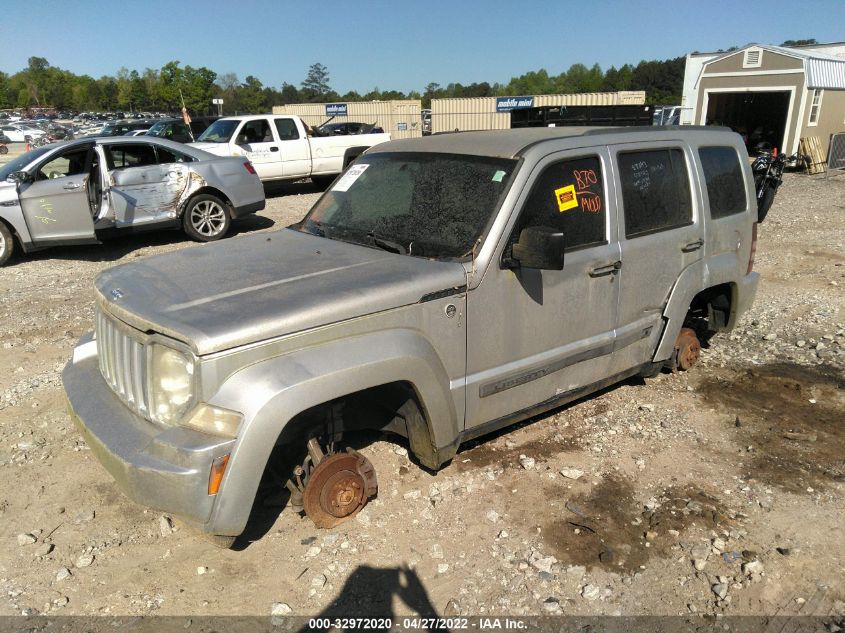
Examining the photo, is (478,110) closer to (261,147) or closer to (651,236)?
(261,147)

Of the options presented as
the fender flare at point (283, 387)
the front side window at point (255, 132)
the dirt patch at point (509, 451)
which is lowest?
the dirt patch at point (509, 451)

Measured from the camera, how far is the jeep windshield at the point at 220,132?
13.2m

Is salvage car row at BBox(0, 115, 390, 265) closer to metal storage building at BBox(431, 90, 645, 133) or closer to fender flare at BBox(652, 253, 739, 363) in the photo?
fender flare at BBox(652, 253, 739, 363)

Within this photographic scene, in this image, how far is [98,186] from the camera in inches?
342

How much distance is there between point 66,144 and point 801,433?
9.05 metres

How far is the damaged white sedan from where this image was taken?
8.25 m

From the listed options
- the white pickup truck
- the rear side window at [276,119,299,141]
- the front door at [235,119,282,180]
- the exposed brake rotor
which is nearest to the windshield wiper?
the exposed brake rotor

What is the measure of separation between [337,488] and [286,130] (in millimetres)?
12212

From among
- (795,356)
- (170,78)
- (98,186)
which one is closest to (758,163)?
(795,356)

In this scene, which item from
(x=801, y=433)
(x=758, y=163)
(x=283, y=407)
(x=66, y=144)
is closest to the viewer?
(x=283, y=407)

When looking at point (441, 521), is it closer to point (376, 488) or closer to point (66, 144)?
point (376, 488)

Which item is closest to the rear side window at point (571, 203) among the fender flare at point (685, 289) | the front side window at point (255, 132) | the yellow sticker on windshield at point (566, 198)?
the yellow sticker on windshield at point (566, 198)

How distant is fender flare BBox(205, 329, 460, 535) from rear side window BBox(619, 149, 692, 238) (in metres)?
1.86

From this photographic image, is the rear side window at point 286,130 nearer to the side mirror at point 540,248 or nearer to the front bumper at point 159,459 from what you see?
the side mirror at point 540,248
